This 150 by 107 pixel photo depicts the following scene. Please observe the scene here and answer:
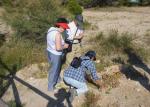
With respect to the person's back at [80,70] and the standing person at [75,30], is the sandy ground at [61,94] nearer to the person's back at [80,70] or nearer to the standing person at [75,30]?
the person's back at [80,70]

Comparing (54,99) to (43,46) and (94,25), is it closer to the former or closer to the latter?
(43,46)

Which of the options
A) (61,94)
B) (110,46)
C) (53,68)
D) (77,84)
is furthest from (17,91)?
(110,46)

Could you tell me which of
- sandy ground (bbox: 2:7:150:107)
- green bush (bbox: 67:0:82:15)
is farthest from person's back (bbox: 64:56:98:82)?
green bush (bbox: 67:0:82:15)

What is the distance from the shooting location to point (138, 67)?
9477mm

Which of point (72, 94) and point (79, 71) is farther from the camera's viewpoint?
point (72, 94)

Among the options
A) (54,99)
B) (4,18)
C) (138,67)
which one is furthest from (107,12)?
(54,99)

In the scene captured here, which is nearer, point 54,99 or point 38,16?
point 54,99

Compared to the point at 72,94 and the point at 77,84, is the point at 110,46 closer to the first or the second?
the point at 72,94

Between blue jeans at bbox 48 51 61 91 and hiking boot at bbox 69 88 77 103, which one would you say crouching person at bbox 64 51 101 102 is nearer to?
hiking boot at bbox 69 88 77 103

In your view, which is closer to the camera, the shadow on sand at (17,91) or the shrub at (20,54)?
the shadow on sand at (17,91)

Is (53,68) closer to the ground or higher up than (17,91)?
higher up

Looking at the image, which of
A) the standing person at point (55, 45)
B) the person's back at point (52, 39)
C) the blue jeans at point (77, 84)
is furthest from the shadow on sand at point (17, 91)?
the person's back at point (52, 39)

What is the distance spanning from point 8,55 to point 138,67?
3594 millimetres

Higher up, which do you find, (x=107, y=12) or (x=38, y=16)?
(x=38, y=16)
